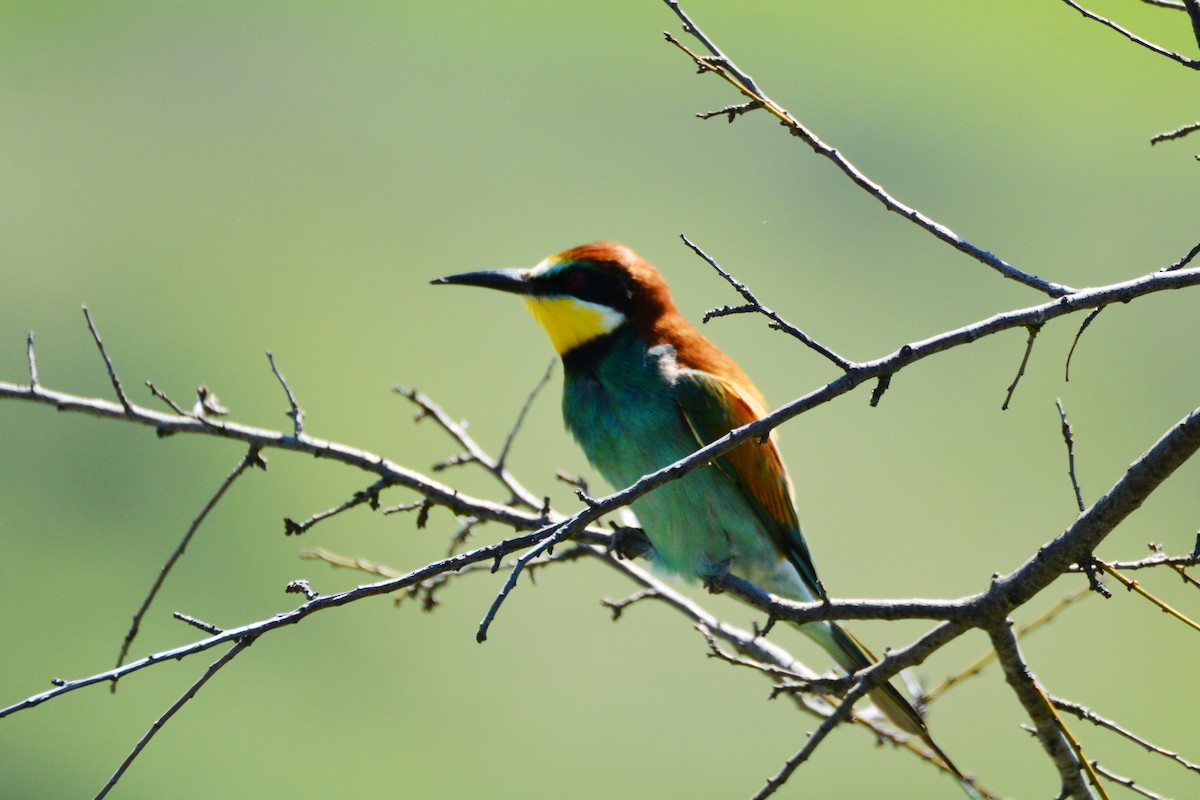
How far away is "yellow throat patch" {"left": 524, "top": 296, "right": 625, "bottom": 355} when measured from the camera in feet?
6.68

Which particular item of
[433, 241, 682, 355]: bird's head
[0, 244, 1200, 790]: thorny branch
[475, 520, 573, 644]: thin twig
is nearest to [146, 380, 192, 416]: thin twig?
[0, 244, 1200, 790]: thorny branch

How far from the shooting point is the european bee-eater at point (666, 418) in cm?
190

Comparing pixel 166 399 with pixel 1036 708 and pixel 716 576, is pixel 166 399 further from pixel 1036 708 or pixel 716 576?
pixel 1036 708

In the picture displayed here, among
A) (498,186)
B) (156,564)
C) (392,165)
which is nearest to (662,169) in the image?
(498,186)

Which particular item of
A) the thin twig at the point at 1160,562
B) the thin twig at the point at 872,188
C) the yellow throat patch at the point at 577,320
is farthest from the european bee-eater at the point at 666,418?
the thin twig at the point at 872,188

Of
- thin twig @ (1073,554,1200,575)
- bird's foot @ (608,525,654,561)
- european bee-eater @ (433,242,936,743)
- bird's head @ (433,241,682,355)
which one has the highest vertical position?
bird's head @ (433,241,682,355)

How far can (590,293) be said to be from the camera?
81.2 inches

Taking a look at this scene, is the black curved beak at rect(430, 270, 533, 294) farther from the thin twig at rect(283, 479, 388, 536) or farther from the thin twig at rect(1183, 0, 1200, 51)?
the thin twig at rect(1183, 0, 1200, 51)

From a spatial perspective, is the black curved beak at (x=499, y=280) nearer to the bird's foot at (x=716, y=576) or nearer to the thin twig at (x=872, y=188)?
the bird's foot at (x=716, y=576)

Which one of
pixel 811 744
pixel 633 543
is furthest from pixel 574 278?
pixel 811 744

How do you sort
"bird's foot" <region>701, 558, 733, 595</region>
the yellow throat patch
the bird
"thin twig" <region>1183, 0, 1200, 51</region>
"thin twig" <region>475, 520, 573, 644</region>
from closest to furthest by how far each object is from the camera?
1. "thin twig" <region>475, 520, 573, 644</region>
2. "thin twig" <region>1183, 0, 1200, 51</region>
3. "bird's foot" <region>701, 558, 733, 595</region>
4. the bird
5. the yellow throat patch

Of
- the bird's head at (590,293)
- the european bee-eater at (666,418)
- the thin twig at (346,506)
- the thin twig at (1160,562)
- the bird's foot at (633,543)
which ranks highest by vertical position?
the bird's head at (590,293)

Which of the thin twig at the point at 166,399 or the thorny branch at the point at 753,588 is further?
the thin twig at the point at 166,399

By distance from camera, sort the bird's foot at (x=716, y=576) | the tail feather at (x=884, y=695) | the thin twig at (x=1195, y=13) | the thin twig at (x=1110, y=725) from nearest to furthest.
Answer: the thin twig at (x=1195, y=13)
the thin twig at (x=1110, y=725)
the tail feather at (x=884, y=695)
the bird's foot at (x=716, y=576)
